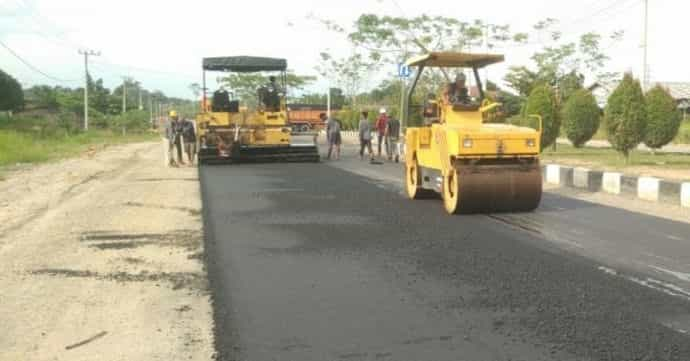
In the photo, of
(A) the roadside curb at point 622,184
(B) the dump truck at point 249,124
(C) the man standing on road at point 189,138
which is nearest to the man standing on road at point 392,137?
(B) the dump truck at point 249,124

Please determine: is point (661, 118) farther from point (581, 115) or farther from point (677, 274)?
point (677, 274)

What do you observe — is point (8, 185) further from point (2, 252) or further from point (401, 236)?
point (401, 236)

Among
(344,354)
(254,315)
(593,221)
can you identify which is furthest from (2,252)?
(593,221)

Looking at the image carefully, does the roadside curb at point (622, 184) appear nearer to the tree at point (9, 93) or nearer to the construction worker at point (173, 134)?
the construction worker at point (173, 134)

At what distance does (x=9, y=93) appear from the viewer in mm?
58719

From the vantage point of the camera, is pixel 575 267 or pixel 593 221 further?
pixel 593 221

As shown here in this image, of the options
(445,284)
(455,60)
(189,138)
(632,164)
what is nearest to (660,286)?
(445,284)

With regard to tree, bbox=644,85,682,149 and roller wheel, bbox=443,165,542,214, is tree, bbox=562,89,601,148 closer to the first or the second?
tree, bbox=644,85,682,149

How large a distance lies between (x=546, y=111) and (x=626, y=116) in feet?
14.5

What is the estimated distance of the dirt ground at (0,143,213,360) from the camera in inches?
183

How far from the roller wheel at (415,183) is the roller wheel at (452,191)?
162 cm

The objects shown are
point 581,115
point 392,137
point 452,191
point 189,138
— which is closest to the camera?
point 452,191

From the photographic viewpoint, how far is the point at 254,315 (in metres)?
5.16

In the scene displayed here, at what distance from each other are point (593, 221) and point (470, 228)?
5.66ft
